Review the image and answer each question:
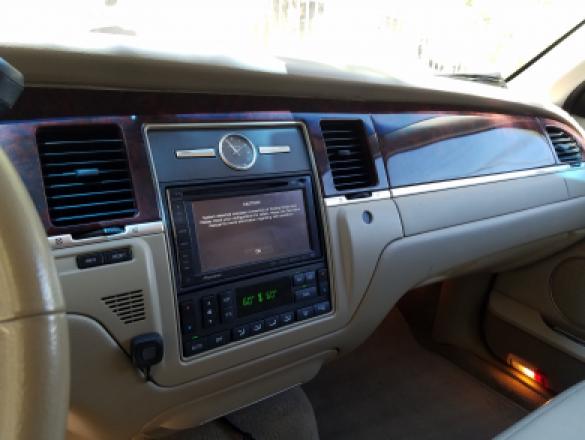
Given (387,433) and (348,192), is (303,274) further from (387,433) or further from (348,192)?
(387,433)

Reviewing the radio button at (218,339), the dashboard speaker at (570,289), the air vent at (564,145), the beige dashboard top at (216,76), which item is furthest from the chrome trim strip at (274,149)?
the dashboard speaker at (570,289)

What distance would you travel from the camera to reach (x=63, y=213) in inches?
33.7

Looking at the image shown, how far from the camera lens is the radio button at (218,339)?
1.02 m

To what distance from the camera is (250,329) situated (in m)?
1.07

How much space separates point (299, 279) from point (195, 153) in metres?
0.33

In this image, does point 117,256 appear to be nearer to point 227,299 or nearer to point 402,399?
point 227,299

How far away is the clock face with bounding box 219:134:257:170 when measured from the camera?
104 centimetres

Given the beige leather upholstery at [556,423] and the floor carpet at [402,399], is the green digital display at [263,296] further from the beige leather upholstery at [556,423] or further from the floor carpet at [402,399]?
the floor carpet at [402,399]

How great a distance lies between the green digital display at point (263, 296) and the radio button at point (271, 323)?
23 millimetres

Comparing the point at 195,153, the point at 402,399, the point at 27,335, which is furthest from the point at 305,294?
the point at 402,399

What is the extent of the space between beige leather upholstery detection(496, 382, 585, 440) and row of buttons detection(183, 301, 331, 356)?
17.0 inches

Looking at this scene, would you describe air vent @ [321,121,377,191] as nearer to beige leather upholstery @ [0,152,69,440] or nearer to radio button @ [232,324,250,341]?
radio button @ [232,324,250,341]

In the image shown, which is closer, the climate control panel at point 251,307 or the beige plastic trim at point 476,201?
the climate control panel at point 251,307

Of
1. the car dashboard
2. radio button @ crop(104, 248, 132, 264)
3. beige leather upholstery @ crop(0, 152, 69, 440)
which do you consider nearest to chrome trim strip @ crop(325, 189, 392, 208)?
the car dashboard
